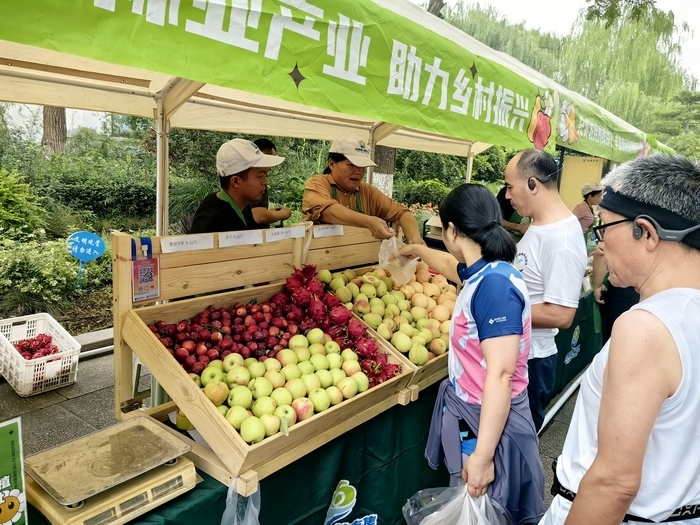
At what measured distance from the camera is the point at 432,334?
2.88 metres

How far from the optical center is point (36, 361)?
4023 millimetres

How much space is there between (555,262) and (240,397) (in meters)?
1.64

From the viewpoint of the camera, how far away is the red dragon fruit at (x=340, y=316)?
2.62m

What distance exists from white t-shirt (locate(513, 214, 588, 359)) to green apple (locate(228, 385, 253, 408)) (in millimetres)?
1499

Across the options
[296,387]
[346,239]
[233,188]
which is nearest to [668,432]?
[296,387]

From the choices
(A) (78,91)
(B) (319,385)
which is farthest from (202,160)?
(B) (319,385)

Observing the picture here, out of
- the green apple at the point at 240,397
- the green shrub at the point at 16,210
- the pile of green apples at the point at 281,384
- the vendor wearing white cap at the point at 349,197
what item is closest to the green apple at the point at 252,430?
the pile of green apples at the point at 281,384

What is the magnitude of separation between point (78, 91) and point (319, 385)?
8.91ft

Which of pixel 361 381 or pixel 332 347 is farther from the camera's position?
pixel 332 347

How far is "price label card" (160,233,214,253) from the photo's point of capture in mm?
2174

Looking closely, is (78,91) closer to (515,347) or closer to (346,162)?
(346,162)

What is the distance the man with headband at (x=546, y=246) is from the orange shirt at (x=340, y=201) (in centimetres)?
119

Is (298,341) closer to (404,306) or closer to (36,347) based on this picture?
(404,306)

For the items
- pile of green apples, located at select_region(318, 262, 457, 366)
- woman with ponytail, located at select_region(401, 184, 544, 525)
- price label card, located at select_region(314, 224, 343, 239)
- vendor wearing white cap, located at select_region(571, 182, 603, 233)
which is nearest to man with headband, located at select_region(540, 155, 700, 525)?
woman with ponytail, located at select_region(401, 184, 544, 525)
